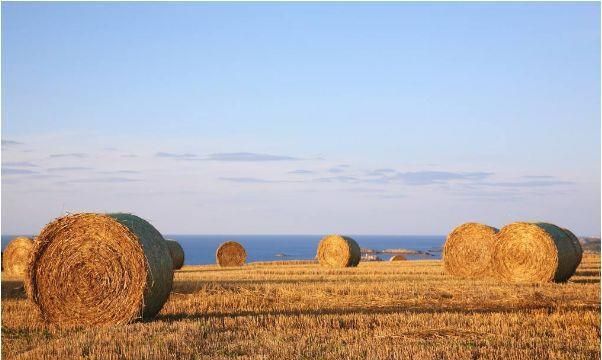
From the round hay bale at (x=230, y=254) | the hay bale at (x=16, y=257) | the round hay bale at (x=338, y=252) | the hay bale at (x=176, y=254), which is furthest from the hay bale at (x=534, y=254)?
the hay bale at (x=16, y=257)

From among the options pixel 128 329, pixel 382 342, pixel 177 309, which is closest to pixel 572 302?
pixel 382 342

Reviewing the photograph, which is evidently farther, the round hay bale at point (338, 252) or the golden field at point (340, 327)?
the round hay bale at point (338, 252)

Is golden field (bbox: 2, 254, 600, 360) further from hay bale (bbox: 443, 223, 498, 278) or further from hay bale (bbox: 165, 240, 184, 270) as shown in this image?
hay bale (bbox: 165, 240, 184, 270)

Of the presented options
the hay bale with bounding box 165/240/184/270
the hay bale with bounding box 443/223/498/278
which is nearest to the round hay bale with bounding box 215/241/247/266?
the hay bale with bounding box 165/240/184/270

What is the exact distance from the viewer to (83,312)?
12.7 metres

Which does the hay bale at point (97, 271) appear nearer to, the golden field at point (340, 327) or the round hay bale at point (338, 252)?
the golden field at point (340, 327)

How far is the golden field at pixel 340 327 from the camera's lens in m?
9.40

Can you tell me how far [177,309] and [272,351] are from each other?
5129 millimetres

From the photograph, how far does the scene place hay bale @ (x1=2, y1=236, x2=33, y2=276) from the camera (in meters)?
28.2

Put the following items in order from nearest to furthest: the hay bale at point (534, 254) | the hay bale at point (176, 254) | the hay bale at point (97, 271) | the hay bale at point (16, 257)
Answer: the hay bale at point (97, 271) → the hay bale at point (534, 254) → the hay bale at point (16, 257) → the hay bale at point (176, 254)

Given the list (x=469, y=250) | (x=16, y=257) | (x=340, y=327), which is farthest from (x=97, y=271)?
(x=16, y=257)

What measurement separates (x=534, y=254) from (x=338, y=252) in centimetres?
1215

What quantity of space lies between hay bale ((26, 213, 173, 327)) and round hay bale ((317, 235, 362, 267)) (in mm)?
18590

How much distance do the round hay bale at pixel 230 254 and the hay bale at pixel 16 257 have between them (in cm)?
933
